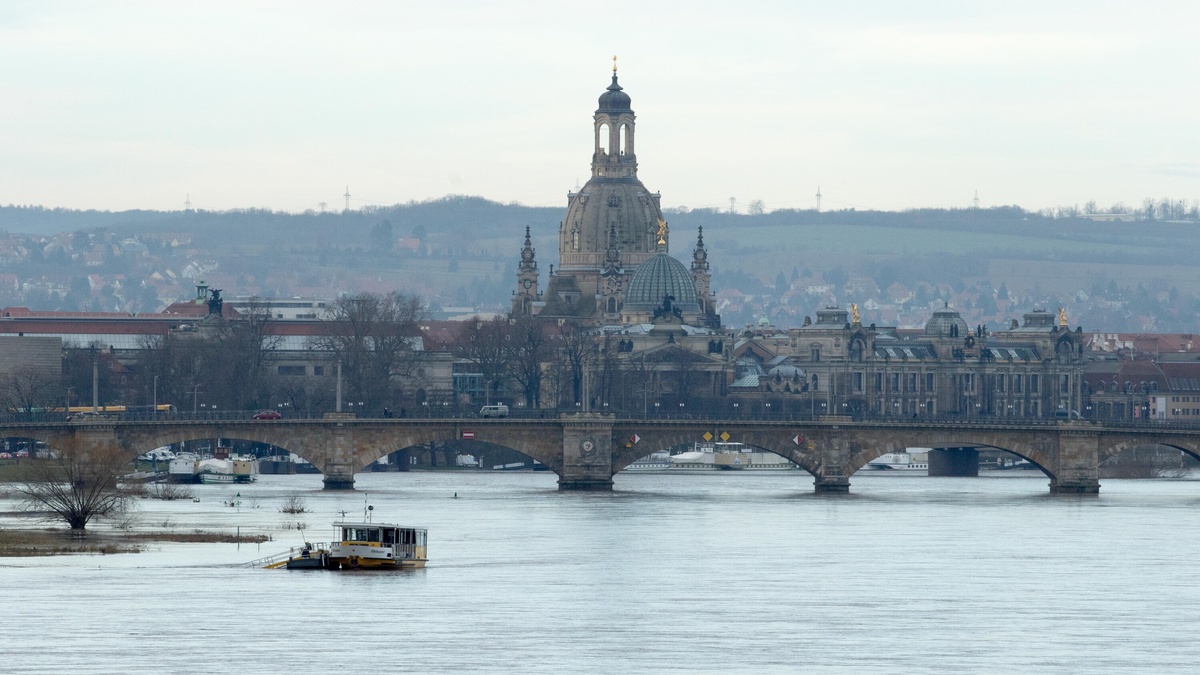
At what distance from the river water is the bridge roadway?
15.2 meters

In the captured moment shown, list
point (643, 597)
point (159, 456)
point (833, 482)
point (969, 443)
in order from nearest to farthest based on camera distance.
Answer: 1. point (643, 597)
2. point (969, 443)
3. point (833, 482)
4. point (159, 456)

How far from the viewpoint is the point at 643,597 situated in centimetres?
8506

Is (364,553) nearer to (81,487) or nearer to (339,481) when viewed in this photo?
(81,487)

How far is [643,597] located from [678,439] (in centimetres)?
5941

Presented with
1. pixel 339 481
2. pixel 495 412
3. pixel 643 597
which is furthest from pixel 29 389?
pixel 643 597

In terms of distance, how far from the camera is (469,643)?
73.6 metres

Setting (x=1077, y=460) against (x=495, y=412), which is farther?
(x=495, y=412)

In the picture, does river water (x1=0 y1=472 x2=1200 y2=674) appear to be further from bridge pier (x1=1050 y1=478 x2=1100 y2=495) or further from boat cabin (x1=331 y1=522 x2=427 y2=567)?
bridge pier (x1=1050 y1=478 x2=1100 y2=495)

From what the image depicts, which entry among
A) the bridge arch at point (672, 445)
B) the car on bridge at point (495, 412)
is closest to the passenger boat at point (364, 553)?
the bridge arch at point (672, 445)

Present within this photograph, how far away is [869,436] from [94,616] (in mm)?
71599

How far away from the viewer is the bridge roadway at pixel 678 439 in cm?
14162

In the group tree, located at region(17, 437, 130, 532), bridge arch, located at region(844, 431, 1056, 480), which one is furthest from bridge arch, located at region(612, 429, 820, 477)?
tree, located at region(17, 437, 130, 532)

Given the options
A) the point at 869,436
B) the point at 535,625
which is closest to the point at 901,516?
the point at 869,436

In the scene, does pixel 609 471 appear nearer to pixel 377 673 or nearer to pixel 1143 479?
pixel 1143 479
